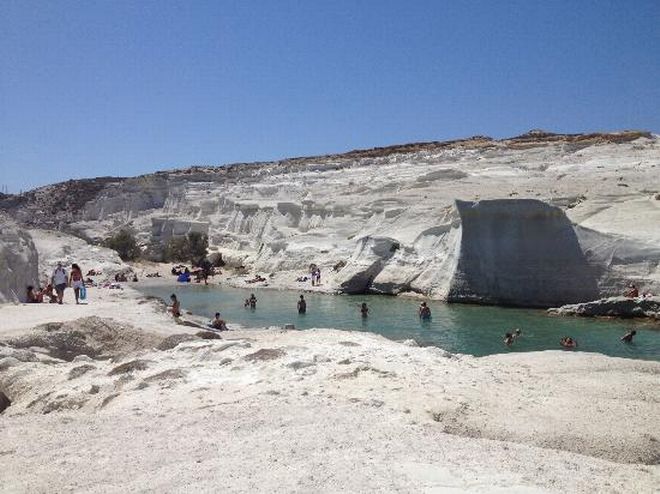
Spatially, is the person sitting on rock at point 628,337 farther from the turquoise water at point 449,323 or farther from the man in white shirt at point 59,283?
the man in white shirt at point 59,283

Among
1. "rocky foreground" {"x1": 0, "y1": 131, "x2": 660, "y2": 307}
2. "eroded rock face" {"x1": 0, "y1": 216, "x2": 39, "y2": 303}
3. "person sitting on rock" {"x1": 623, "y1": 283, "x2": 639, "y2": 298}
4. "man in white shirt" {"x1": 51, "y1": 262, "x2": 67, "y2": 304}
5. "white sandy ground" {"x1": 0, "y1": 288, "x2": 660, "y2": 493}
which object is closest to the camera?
"white sandy ground" {"x1": 0, "y1": 288, "x2": 660, "y2": 493}

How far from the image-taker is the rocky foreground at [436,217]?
23.1 metres

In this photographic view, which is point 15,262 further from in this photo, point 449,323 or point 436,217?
point 436,217

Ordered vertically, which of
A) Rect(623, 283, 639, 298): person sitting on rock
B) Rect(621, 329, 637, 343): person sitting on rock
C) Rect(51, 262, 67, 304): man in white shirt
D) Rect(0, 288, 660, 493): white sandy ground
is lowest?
Rect(621, 329, 637, 343): person sitting on rock

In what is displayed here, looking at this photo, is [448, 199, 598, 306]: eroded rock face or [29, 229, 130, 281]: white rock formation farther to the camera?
[29, 229, 130, 281]: white rock formation

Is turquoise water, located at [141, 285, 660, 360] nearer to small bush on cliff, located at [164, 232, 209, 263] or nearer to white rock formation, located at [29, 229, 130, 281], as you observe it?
white rock formation, located at [29, 229, 130, 281]

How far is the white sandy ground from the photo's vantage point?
14.7ft

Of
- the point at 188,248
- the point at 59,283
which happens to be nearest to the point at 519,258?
the point at 59,283

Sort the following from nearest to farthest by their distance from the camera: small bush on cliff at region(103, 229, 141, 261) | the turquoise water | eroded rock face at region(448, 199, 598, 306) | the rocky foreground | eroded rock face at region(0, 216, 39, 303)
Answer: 1. eroded rock face at region(0, 216, 39, 303)
2. the turquoise water
3. eroded rock face at region(448, 199, 598, 306)
4. the rocky foreground
5. small bush on cliff at region(103, 229, 141, 261)

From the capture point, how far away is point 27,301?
1602cm

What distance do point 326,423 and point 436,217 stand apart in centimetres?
2498

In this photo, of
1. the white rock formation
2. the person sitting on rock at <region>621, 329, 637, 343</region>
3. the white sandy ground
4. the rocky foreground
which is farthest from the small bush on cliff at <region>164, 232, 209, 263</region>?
the white sandy ground

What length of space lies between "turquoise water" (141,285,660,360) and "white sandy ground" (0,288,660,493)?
6.80 m

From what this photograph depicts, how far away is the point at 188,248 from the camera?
4822 cm
